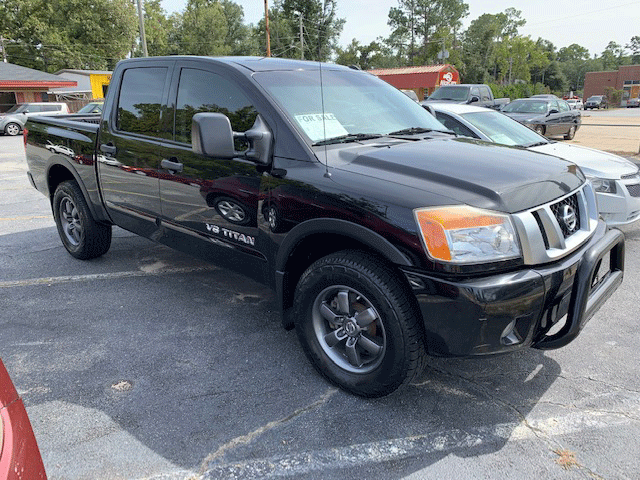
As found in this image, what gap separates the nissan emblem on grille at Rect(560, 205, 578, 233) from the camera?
2712mm

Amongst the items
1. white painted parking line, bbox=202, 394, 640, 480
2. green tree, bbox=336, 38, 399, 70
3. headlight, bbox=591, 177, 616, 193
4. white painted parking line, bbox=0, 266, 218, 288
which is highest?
green tree, bbox=336, 38, 399, 70

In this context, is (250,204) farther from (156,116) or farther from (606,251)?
(606,251)

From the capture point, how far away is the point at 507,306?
7.57ft

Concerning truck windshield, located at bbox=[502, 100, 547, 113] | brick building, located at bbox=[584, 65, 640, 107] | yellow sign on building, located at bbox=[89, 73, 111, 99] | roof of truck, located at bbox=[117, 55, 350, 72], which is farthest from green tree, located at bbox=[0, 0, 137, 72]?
brick building, located at bbox=[584, 65, 640, 107]

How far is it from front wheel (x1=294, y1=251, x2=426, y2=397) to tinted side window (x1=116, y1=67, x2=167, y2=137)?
71.3 inches

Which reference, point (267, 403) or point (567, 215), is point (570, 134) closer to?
point (567, 215)

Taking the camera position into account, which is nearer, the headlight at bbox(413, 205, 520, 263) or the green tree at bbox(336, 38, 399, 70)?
the headlight at bbox(413, 205, 520, 263)

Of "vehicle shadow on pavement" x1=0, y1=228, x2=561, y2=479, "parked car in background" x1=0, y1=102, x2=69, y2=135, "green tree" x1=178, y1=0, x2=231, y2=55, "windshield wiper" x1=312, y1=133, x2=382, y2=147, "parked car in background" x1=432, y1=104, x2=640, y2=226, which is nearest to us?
"vehicle shadow on pavement" x1=0, y1=228, x2=561, y2=479

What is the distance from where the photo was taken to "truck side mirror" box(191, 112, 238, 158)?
2.75 meters

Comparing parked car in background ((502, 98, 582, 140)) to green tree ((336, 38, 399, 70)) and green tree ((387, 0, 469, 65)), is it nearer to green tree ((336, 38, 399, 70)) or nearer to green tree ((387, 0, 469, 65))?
green tree ((336, 38, 399, 70))

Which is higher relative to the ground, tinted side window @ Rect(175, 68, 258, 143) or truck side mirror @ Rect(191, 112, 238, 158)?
tinted side window @ Rect(175, 68, 258, 143)

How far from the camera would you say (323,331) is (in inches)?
117

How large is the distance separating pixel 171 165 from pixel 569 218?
2.54 metres

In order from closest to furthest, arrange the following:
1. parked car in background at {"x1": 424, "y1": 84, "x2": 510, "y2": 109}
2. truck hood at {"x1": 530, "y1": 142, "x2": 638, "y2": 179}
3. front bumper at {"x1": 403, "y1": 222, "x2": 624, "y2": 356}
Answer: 1. front bumper at {"x1": 403, "y1": 222, "x2": 624, "y2": 356}
2. truck hood at {"x1": 530, "y1": 142, "x2": 638, "y2": 179}
3. parked car in background at {"x1": 424, "y1": 84, "x2": 510, "y2": 109}
